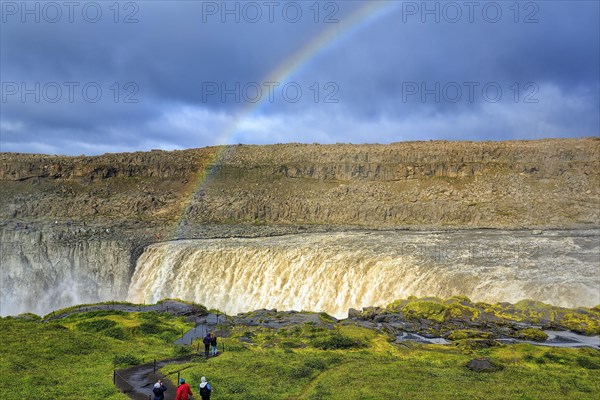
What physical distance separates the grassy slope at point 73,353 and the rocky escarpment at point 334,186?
142ft

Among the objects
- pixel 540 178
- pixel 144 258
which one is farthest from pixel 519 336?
pixel 540 178

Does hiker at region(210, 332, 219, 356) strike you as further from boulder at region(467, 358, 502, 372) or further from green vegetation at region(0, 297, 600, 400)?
boulder at region(467, 358, 502, 372)

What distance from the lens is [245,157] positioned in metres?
106

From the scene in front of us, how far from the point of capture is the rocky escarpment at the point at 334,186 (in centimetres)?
7550

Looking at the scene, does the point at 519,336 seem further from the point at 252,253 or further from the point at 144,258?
the point at 144,258

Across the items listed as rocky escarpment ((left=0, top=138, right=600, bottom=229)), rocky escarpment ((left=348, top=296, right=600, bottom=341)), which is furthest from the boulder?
rocky escarpment ((left=0, top=138, right=600, bottom=229))

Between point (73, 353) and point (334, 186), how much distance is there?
6616 centimetres

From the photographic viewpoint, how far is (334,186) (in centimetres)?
9025

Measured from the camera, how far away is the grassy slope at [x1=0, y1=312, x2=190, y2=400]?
21.1 m

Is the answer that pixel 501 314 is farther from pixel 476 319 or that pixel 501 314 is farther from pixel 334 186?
pixel 334 186

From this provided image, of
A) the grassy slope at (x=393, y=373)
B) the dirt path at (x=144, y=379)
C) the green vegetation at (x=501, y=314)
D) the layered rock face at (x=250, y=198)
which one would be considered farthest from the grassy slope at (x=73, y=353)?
the layered rock face at (x=250, y=198)

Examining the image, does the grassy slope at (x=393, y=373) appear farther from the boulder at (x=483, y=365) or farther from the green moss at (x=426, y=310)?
the green moss at (x=426, y=310)

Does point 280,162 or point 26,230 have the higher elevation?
point 280,162

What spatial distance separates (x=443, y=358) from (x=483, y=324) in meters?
7.63
